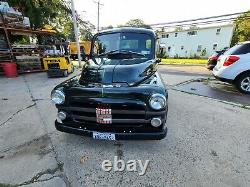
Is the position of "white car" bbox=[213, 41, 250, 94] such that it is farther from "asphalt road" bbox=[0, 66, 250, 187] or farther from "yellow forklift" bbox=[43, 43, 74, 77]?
"yellow forklift" bbox=[43, 43, 74, 77]

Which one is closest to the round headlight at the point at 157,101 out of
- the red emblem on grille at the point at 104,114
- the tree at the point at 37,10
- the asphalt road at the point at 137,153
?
the red emblem on grille at the point at 104,114

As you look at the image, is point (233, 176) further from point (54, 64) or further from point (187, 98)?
point (54, 64)

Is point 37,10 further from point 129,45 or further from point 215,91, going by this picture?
point 215,91

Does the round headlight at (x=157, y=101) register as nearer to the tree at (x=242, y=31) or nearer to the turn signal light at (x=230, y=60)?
the turn signal light at (x=230, y=60)

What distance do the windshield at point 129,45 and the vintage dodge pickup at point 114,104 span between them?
755 millimetres

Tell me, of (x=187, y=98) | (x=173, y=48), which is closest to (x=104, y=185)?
(x=187, y=98)

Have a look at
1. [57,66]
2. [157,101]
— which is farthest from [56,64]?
[157,101]

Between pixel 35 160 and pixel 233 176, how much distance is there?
3105mm

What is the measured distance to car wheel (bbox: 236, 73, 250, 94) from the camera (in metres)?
7.01

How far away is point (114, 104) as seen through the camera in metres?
3.02

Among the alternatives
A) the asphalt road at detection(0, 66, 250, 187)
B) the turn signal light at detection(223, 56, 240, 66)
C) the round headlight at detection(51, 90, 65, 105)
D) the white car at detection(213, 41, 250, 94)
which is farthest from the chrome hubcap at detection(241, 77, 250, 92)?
the round headlight at detection(51, 90, 65, 105)

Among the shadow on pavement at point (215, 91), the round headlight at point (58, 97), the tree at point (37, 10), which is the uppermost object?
the tree at point (37, 10)

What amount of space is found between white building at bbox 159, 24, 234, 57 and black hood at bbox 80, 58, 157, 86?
33.9 metres

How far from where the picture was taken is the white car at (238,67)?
6824 mm
